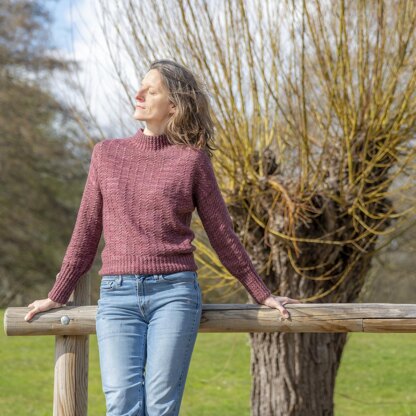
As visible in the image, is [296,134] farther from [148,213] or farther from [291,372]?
[148,213]

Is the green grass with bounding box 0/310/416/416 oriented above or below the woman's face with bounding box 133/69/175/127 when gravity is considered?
below

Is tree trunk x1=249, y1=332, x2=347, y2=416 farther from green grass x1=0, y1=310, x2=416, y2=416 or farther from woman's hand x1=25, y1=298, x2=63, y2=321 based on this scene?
woman's hand x1=25, y1=298, x2=63, y2=321

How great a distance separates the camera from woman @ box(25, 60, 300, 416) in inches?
88.4

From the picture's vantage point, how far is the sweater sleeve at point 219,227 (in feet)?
7.87

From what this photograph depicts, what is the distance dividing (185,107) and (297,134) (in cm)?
229

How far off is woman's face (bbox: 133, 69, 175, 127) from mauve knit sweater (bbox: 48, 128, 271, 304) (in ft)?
0.20

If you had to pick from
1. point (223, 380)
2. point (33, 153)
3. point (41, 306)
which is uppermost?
point (33, 153)

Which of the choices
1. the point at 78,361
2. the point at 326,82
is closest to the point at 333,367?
the point at 326,82

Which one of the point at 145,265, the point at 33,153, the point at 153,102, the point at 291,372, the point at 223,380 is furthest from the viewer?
the point at 33,153

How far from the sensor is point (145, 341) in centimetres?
228

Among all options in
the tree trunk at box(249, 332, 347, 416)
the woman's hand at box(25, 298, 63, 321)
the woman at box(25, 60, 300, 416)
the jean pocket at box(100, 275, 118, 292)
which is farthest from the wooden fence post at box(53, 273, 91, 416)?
the tree trunk at box(249, 332, 347, 416)

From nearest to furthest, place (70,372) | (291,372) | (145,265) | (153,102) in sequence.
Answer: (145,265)
(153,102)
(70,372)
(291,372)

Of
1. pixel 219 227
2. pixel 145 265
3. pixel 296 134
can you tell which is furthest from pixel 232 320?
pixel 296 134

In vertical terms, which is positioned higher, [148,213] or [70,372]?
[148,213]
